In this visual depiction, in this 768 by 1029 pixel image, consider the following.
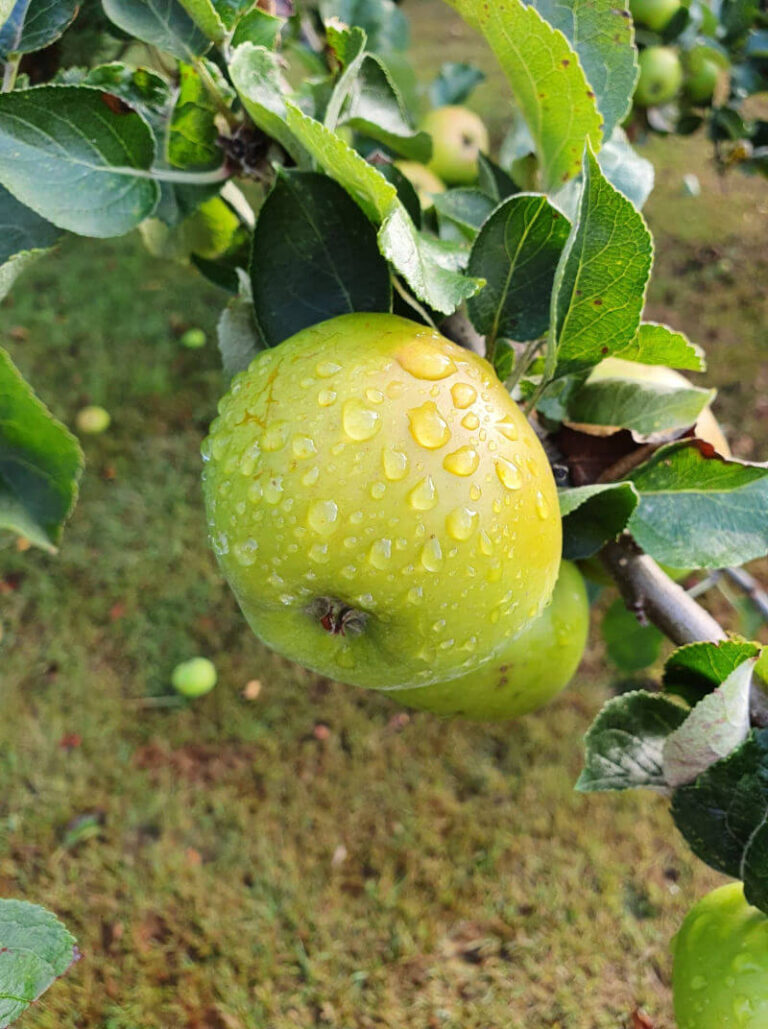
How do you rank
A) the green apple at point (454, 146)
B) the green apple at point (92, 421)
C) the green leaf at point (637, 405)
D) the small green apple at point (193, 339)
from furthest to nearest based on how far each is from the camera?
the small green apple at point (193, 339), the green apple at point (92, 421), the green apple at point (454, 146), the green leaf at point (637, 405)

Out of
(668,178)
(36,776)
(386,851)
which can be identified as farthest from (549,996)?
(668,178)

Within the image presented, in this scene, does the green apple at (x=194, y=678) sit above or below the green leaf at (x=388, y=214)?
below

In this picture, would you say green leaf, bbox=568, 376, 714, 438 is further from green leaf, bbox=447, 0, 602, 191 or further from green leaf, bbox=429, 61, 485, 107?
green leaf, bbox=429, 61, 485, 107

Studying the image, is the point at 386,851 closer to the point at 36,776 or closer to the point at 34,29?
the point at 36,776

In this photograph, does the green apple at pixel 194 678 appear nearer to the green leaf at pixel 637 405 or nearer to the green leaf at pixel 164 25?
the green leaf at pixel 637 405

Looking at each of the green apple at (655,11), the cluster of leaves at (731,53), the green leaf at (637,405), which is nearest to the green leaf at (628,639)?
the green leaf at (637,405)

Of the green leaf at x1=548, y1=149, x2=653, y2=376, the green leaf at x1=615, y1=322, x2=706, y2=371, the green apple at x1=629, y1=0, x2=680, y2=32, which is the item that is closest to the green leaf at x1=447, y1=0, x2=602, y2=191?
the green leaf at x1=548, y1=149, x2=653, y2=376
